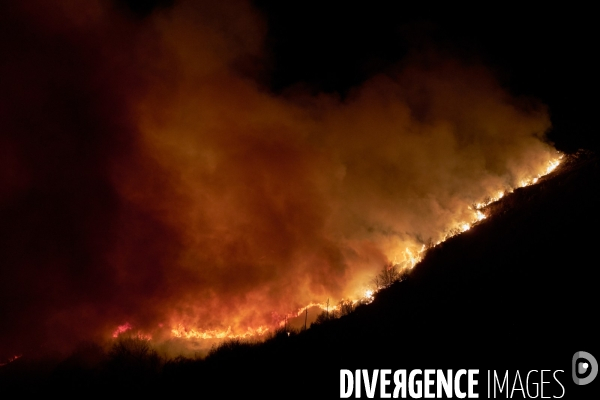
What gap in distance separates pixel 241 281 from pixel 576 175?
2282cm

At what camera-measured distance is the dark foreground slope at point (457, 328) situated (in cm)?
1230

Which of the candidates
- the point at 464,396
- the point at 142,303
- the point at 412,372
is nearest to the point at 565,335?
the point at 464,396

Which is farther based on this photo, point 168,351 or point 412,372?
point 168,351

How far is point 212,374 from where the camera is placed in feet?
61.3

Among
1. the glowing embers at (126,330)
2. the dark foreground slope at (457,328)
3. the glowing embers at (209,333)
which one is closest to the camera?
the dark foreground slope at (457,328)

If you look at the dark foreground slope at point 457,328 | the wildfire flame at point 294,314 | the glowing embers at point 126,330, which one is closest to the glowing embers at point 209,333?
the wildfire flame at point 294,314

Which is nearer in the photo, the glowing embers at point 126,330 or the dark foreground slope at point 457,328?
the dark foreground slope at point 457,328

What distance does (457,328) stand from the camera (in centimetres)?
1439

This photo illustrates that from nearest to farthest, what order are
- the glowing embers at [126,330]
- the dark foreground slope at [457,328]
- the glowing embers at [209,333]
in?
the dark foreground slope at [457,328] < the glowing embers at [209,333] < the glowing embers at [126,330]

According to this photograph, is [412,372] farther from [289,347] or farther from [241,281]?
[241,281]

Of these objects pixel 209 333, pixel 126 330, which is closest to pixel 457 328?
pixel 209 333

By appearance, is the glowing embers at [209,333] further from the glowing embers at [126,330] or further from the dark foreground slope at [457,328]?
the dark foreground slope at [457,328]

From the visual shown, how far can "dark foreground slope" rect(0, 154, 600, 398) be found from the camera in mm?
12305

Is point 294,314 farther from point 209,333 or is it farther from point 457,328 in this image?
point 457,328
